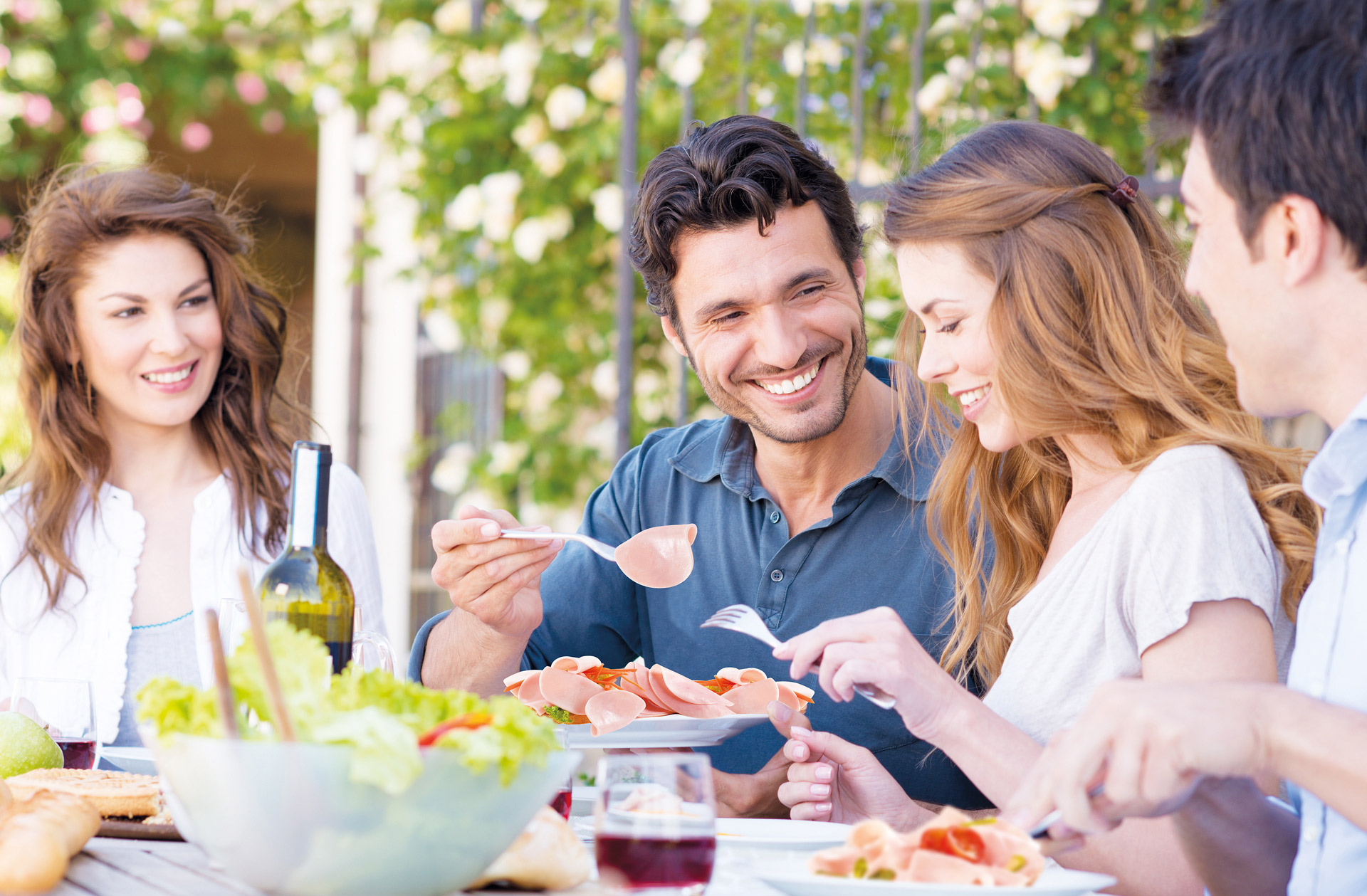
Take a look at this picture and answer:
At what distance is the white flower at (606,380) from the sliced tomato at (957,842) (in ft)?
9.99

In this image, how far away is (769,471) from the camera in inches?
100

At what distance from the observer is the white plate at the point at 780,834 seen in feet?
4.44

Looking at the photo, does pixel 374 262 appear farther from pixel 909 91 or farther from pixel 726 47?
pixel 909 91

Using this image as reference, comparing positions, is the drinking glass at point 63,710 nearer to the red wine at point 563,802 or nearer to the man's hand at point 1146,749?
the red wine at point 563,802

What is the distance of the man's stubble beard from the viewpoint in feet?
7.82

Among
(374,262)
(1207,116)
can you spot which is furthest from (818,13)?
(374,262)

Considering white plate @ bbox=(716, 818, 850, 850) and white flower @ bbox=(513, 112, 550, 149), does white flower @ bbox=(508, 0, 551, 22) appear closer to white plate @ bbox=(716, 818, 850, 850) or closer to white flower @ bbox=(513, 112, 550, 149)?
white flower @ bbox=(513, 112, 550, 149)

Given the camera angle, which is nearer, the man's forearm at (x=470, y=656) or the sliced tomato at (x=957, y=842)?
the sliced tomato at (x=957, y=842)

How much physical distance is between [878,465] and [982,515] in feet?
1.16

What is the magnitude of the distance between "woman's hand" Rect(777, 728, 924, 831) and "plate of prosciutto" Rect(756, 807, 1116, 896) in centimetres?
56

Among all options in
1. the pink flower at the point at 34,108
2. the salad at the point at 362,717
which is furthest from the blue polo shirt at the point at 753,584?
the pink flower at the point at 34,108

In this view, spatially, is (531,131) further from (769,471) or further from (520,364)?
(769,471)

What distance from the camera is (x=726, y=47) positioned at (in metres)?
4.05

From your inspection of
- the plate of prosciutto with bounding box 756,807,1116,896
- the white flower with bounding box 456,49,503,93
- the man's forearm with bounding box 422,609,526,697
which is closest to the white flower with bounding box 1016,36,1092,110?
the white flower with bounding box 456,49,503,93
